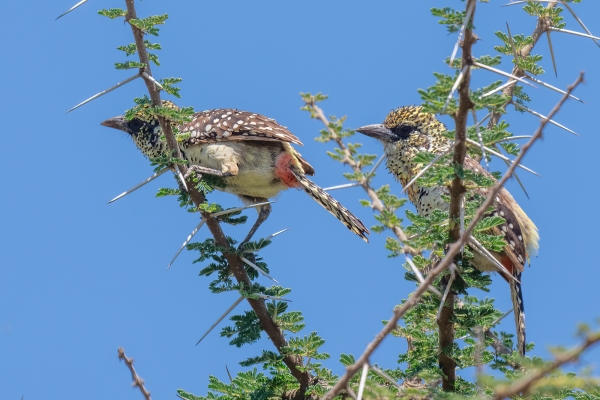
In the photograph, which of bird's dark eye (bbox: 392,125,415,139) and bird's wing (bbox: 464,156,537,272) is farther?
bird's dark eye (bbox: 392,125,415,139)

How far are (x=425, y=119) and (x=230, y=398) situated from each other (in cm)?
309

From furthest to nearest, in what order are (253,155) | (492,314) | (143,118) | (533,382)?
(143,118), (253,155), (492,314), (533,382)

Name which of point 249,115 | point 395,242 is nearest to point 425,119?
point 249,115

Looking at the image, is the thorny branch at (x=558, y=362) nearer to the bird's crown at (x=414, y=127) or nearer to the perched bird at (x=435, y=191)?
the perched bird at (x=435, y=191)

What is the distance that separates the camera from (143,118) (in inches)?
289

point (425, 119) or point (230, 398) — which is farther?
point (425, 119)

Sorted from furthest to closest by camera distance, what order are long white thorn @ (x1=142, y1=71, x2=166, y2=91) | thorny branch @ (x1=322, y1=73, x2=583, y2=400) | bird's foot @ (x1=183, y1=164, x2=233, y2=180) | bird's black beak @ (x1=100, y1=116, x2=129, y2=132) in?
bird's black beak @ (x1=100, y1=116, x2=129, y2=132)
bird's foot @ (x1=183, y1=164, x2=233, y2=180)
long white thorn @ (x1=142, y1=71, x2=166, y2=91)
thorny branch @ (x1=322, y1=73, x2=583, y2=400)

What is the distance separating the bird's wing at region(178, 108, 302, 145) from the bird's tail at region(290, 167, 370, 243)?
1.02ft

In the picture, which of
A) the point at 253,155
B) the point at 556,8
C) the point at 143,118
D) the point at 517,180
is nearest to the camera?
the point at 517,180

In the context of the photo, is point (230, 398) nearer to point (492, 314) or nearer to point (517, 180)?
point (492, 314)

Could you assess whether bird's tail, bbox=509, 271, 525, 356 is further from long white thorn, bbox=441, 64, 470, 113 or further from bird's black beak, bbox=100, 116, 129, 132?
bird's black beak, bbox=100, 116, 129, 132

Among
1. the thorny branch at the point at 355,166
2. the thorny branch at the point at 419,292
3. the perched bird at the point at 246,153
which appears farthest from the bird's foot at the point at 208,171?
the thorny branch at the point at 419,292

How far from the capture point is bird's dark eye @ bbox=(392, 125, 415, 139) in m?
7.02

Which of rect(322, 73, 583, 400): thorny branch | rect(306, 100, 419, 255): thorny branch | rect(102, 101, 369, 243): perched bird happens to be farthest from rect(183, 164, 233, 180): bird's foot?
rect(322, 73, 583, 400): thorny branch
